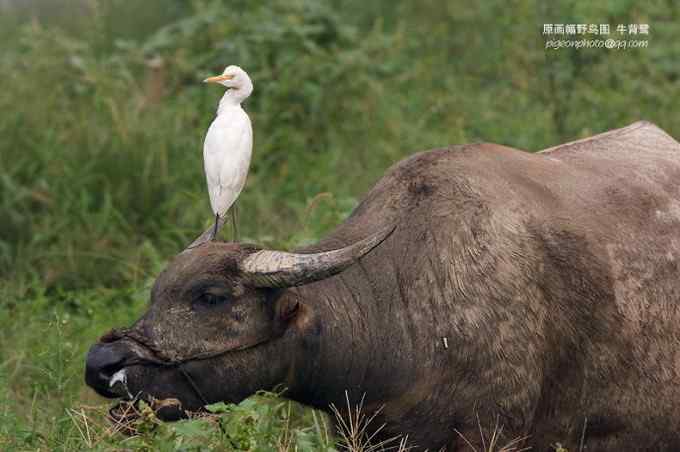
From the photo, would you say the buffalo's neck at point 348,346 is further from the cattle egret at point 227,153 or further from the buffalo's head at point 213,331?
the cattle egret at point 227,153

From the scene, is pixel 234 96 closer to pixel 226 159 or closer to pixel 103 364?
pixel 226 159

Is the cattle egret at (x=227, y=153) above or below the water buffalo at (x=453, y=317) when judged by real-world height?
above

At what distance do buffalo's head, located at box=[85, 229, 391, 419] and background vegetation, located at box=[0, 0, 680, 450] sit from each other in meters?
1.22

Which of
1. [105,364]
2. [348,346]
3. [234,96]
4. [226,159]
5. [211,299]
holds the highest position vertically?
[234,96]

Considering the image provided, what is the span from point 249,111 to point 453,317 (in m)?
4.43

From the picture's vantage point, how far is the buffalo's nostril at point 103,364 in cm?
442

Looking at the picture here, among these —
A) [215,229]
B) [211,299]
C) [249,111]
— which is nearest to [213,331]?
[211,299]

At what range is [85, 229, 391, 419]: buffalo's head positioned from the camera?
4.46m

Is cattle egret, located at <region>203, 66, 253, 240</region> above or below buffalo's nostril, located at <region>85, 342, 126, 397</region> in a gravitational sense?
above

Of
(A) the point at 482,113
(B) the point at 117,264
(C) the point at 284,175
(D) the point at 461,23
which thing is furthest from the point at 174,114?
(D) the point at 461,23

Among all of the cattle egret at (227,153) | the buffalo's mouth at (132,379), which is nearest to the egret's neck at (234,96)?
the cattle egret at (227,153)

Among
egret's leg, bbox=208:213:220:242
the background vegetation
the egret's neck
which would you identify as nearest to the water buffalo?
egret's leg, bbox=208:213:220:242

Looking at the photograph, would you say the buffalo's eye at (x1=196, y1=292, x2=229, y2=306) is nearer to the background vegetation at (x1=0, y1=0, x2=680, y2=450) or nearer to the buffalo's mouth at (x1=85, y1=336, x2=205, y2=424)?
the buffalo's mouth at (x1=85, y1=336, x2=205, y2=424)

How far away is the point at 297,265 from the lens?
4516 millimetres
